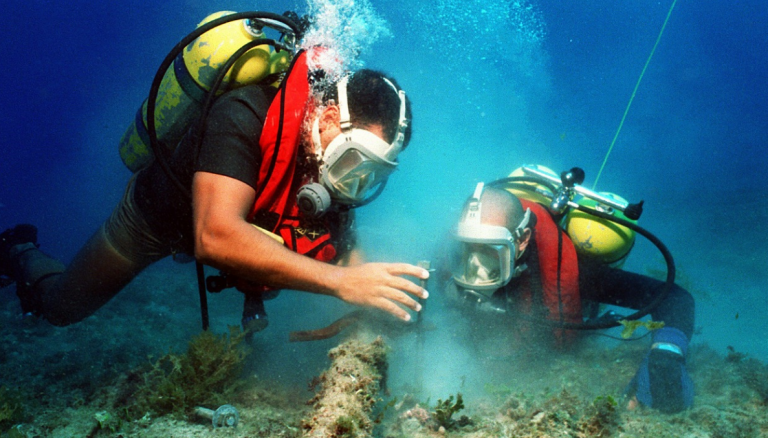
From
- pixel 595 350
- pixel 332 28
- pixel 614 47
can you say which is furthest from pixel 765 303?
pixel 332 28

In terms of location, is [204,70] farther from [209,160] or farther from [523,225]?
[523,225]

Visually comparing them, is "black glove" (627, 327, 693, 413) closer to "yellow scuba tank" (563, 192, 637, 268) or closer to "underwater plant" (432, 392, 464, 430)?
"yellow scuba tank" (563, 192, 637, 268)

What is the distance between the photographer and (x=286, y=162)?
2434mm

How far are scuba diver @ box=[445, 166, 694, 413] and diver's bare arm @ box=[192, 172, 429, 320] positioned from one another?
6.68ft

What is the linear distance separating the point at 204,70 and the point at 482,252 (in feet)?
10.5

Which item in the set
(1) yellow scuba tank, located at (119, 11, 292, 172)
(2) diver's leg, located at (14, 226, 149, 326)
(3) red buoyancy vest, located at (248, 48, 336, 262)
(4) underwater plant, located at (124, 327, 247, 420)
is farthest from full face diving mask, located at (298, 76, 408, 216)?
(2) diver's leg, located at (14, 226, 149, 326)

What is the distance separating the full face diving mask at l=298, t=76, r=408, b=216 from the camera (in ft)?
8.34

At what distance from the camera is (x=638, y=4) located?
113 ft

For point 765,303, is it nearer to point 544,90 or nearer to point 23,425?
point 544,90

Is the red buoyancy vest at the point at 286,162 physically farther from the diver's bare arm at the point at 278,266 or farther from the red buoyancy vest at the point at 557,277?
the red buoyancy vest at the point at 557,277

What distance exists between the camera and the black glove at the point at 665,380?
324cm

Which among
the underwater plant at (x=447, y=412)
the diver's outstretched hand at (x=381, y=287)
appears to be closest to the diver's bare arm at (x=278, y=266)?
the diver's outstretched hand at (x=381, y=287)

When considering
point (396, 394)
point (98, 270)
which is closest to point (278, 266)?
point (396, 394)

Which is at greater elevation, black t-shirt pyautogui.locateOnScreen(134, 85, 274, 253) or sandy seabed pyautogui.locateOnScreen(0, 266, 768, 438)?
black t-shirt pyautogui.locateOnScreen(134, 85, 274, 253)
